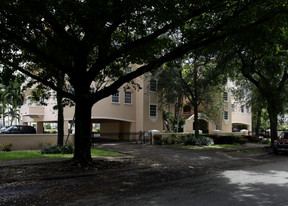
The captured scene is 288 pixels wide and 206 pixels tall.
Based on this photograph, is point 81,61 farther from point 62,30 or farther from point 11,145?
point 11,145

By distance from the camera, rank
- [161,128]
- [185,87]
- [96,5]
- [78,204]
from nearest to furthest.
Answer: [78,204] → [96,5] → [185,87] → [161,128]

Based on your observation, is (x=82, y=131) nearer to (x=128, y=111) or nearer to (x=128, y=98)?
(x=128, y=111)

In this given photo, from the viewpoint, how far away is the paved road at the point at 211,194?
568cm

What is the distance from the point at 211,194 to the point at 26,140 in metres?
15.4

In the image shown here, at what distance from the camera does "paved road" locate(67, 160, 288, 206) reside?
5676 mm

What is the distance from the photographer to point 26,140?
17.7m

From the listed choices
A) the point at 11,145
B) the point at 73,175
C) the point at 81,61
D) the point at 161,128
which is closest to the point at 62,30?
the point at 81,61

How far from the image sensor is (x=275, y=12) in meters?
→ 9.09

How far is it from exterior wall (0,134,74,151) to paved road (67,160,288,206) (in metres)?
13.0

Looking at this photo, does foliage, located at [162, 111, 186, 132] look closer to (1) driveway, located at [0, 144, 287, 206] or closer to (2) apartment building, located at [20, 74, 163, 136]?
(2) apartment building, located at [20, 74, 163, 136]

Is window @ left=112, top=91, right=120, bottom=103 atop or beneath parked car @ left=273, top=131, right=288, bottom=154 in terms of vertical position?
atop

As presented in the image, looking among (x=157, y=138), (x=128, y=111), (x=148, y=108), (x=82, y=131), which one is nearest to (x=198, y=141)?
(x=157, y=138)

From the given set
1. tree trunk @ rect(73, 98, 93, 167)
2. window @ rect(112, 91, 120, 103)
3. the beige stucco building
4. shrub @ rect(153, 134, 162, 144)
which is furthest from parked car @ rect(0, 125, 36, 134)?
tree trunk @ rect(73, 98, 93, 167)

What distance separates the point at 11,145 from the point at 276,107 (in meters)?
19.0
